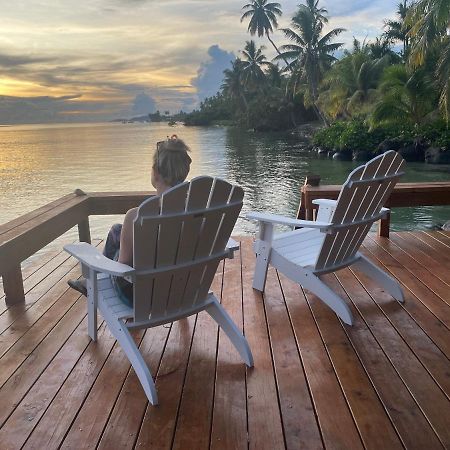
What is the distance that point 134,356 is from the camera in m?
2.04

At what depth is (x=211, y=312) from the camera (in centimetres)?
237

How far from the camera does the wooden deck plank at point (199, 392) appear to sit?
1.74 meters

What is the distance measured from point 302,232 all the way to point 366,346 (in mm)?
1148

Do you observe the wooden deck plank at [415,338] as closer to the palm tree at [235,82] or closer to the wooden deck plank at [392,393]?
the wooden deck plank at [392,393]

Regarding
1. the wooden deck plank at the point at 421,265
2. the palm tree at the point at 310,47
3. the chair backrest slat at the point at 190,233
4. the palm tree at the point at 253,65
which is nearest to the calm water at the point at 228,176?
the palm tree at the point at 310,47

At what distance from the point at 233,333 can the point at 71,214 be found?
6.05 ft

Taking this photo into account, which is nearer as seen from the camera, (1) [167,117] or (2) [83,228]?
(2) [83,228]

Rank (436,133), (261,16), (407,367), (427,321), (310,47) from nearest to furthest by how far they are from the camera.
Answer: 1. (407,367)
2. (427,321)
3. (436,133)
4. (310,47)
5. (261,16)

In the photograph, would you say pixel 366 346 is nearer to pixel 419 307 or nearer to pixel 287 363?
pixel 287 363

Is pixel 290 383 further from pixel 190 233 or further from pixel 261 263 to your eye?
pixel 261 263

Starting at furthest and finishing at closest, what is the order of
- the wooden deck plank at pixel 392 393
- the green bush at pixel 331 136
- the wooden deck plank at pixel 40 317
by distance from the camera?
the green bush at pixel 331 136 → the wooden deck plank at pixel 40 317 → the wooden deck plank at pixel 392 393

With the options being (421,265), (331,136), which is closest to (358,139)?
(331,136)

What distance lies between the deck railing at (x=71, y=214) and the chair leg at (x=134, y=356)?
797mm

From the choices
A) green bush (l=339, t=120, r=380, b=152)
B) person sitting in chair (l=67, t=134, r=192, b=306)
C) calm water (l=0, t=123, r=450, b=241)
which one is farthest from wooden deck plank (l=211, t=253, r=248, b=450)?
green bush (l=339, t=120, r=380, b=152)
